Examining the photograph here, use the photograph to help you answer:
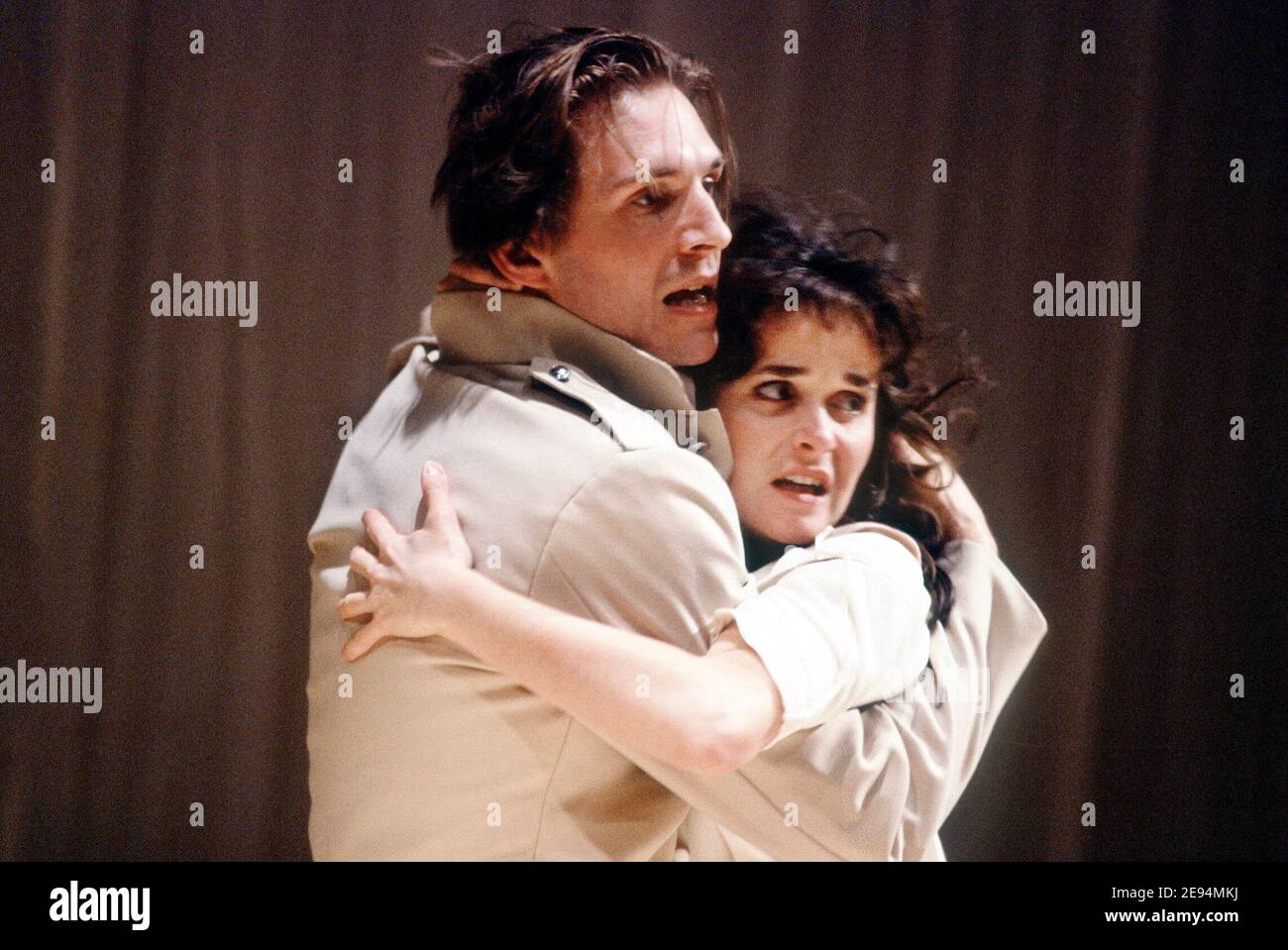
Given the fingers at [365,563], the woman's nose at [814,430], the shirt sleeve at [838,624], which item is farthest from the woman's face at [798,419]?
the fingers at [365,563]

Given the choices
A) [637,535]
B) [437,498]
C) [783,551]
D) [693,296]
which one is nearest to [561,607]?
[637,535]

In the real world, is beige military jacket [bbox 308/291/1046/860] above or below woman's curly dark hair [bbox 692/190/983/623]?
below

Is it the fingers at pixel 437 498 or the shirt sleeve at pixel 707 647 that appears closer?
the shirt sleeve at pixel 707 647

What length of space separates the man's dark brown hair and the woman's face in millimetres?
440

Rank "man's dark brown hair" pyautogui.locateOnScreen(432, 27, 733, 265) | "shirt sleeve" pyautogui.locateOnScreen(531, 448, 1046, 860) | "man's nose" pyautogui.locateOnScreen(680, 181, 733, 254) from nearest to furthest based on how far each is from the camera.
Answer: "shirt sleeve" pyautogui.locateOnScreen(531, 448, 1046, 860)
"man's dark brown hair" pyautogui.locateOnScreen(432, 27, 733, 265)
"man's nose" pyautogui.locateOnScreen(680, 181, 733, 254)

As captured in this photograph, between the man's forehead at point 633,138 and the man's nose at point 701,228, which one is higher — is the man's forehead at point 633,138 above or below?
above

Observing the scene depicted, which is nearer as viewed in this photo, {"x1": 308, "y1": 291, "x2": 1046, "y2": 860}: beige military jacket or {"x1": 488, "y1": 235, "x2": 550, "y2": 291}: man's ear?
{"x1": 308, "y1": 291, "x2": 1046, "y2": 860}: beige military jacket

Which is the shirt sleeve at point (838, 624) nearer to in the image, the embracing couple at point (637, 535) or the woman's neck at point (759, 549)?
the embracing couple at point (637, 535)

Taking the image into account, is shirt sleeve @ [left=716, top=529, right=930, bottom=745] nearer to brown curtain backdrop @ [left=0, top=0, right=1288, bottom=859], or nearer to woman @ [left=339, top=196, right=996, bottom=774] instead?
woman @ [left=339, top=196, right=996, bottom=774]

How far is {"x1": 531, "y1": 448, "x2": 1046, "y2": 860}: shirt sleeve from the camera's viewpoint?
5.80 feet

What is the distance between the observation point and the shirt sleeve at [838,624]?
1.85 metres

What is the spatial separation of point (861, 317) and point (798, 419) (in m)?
0.22

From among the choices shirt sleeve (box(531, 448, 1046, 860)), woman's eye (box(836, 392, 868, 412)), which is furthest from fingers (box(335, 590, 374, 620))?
woman's eye (box(836, 392, 868, 412))

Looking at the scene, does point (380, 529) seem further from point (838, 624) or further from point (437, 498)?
point (838, 624)
